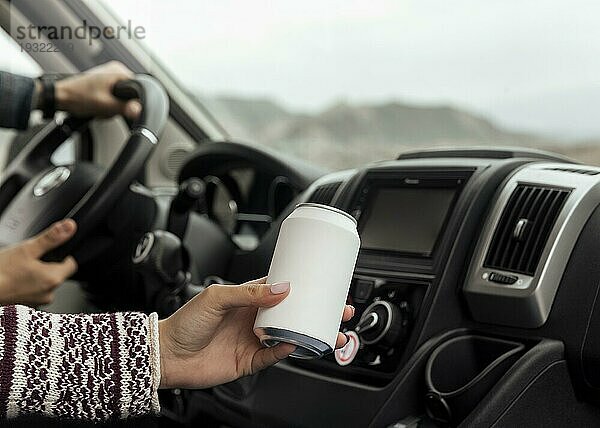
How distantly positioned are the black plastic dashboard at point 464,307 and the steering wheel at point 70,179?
0.29 meters

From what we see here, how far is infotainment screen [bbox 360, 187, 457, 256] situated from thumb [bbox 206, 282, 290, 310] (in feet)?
1.13

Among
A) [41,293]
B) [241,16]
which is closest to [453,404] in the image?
[41,293]

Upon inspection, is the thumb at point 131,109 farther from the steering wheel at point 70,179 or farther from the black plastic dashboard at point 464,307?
the black plastic dashboard at point 464,307

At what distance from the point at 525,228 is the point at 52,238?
0.63 metres

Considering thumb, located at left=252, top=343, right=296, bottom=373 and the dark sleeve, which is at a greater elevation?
the dark sleeve

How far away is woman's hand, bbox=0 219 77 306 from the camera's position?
1196mm

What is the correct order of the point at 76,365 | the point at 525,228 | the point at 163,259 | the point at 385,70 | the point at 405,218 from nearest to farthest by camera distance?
the point at 76,365, the point at 525,228, the point at 405,218, the point at 163,259, the point at 385,70

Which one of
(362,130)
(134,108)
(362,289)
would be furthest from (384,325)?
(134,108)

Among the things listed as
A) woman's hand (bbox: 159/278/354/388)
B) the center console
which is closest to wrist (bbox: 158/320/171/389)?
woman's hand (bbox: 159/278/354/388)

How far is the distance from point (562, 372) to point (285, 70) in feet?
2.25

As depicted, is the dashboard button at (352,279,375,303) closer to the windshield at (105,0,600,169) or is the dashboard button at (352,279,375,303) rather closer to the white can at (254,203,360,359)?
the windshield at (105,0,600,169)

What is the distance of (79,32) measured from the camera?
1.41m

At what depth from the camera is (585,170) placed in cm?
102

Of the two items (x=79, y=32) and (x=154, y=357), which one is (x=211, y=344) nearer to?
(x=154, y=357)
